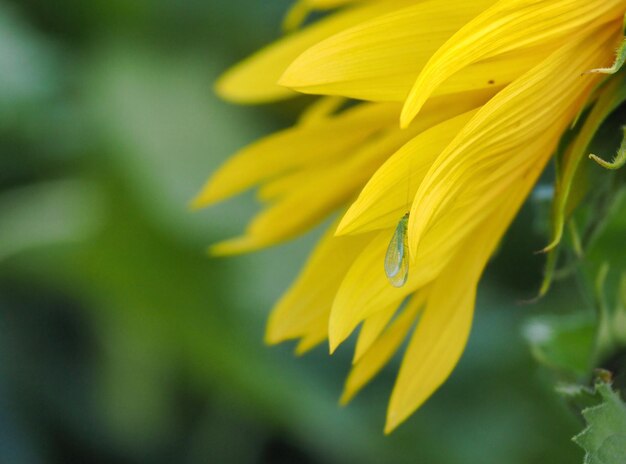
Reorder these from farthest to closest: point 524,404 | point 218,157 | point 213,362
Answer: point 218,157 < point 213,362 < point 524,404

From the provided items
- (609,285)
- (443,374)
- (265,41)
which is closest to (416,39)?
(443,374)

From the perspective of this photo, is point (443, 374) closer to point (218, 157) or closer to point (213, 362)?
point (213, 362)

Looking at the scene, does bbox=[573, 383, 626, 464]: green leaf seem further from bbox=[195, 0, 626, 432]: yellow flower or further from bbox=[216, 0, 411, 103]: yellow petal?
bbox=[216, 0, 411, 103]: yellow petal

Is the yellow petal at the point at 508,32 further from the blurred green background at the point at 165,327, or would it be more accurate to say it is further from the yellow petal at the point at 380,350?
the blurred green background at the point at 165,327

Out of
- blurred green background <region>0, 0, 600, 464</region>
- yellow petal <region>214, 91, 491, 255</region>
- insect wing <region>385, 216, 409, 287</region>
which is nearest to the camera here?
insect wing <region>385, 216, 409, 287</region>

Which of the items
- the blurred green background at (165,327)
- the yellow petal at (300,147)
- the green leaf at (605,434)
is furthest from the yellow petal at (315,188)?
the blurred green background at (165,327)

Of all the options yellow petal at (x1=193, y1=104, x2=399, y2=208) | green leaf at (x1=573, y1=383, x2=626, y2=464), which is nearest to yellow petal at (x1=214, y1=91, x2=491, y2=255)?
yellow petal at (x1=193, y1=104, x2=399, y2=208)
